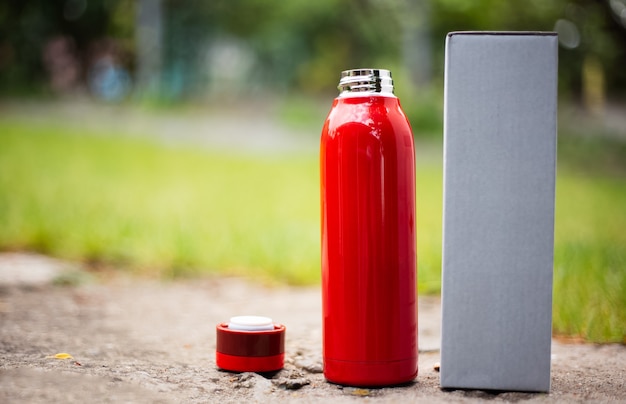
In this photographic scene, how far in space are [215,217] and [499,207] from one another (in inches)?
140

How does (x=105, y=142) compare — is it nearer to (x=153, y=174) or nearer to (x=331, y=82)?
(x=153, y=174)

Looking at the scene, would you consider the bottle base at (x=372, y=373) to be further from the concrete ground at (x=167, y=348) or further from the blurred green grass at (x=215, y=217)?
the blurred green grass at (x=215, y=217)

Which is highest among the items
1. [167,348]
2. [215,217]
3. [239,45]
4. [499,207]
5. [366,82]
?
[239,45]

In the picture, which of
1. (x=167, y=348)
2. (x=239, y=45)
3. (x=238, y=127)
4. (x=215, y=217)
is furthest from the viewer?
(x=239, y=45)

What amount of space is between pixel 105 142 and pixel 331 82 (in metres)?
7.86

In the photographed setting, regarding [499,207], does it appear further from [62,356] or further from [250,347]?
[62,356]

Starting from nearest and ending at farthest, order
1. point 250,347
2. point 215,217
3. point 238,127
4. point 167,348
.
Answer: point 250,347 → point 167,348 → point 215,217 → point 238,127

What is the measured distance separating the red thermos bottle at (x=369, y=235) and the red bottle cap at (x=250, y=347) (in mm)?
186

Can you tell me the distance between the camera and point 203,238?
436 cm

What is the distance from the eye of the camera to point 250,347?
1.89m

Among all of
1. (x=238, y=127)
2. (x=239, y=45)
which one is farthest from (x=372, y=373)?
(x=239, y=45)

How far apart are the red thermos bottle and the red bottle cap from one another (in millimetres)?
186

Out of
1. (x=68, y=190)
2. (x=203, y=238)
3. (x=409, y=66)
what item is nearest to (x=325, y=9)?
(x=409, y=66)

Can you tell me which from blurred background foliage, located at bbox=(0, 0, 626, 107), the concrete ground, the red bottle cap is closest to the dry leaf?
the concrete ground
